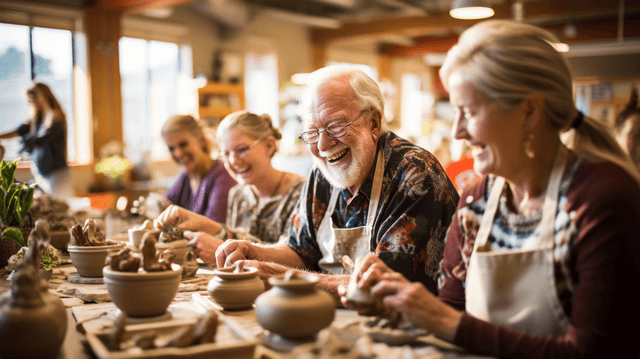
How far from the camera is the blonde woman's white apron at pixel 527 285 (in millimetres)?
1196

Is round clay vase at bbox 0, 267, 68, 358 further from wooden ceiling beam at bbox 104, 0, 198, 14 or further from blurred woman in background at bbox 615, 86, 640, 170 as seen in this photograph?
wooden ceiling beam at bbox 104, 0, 198, 14

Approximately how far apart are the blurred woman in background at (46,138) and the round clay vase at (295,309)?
4.61 m

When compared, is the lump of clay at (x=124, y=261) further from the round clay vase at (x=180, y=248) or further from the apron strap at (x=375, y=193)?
the apron strap at (x=375, y=193)

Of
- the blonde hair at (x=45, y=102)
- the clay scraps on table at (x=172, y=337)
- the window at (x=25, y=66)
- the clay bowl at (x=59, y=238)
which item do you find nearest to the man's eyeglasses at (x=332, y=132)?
the clay scraps on table at (x=172, y=337)

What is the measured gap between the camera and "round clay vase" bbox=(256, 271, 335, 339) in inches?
46.6

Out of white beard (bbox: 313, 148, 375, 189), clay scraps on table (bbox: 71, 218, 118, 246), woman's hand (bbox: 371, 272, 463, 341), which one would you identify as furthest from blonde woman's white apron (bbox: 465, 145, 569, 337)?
clay scraps on table (bbox: 71, 218, 118, 246)

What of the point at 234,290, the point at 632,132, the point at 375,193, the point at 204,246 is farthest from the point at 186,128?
the point at 632,132

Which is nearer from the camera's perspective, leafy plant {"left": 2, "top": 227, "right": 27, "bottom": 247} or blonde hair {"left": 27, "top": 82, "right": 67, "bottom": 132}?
leafy plant {"left": 2, "top": 227, "right": 27, "bottom": 247}

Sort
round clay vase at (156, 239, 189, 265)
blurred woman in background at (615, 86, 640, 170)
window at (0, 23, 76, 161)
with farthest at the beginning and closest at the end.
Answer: window at (0, 23, 76, 161) < blurred woman in background at (615, 86, 640, 170) < round clay vase at (156, 239, 189, 265)

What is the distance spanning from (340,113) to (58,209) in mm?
1729

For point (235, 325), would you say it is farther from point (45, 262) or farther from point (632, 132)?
point (632, 132)

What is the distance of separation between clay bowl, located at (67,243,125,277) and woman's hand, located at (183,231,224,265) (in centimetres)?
40

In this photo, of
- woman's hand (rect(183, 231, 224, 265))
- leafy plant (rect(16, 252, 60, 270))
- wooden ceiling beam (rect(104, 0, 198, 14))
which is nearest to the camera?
leafy plant (rect(16, 252, 60, 270))

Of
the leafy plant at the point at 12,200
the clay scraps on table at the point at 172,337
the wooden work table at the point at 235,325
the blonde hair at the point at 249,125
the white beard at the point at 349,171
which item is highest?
the blonde hair at the point at 249,125
